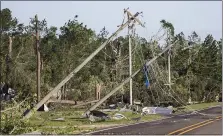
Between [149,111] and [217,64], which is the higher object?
[217,64]

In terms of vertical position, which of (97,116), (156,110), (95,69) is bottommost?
(97,116)

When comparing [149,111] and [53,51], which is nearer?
[149,111]

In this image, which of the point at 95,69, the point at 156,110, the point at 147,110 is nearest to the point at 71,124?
the point at 147,110

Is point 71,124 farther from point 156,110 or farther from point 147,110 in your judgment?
point 156,110

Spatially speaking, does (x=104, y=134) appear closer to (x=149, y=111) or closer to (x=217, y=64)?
(x=149, y=111)

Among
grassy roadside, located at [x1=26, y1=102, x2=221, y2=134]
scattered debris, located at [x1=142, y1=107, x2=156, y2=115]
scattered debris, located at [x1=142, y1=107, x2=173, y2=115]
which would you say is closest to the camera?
grassy roadside, located at [x1=26, y1=102, x2=221, y2=134]

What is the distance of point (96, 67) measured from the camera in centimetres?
4666

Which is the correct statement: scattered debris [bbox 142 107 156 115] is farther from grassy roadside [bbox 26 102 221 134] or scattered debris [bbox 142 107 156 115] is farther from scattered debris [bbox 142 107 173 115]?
grassy roadside [bbox 26 102 221 134]

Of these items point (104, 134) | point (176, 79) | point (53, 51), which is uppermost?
point (53, 51)

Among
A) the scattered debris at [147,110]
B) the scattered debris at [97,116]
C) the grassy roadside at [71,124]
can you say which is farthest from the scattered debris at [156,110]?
the scattered debris at [97,116]

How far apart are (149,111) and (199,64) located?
89.2 ft

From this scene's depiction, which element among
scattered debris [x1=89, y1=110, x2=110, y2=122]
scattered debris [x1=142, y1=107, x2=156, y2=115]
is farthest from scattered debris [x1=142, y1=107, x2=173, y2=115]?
scattered debris [x1=89, y1=110, x2=110, y2=122]

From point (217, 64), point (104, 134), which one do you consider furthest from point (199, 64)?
point (104, 134)

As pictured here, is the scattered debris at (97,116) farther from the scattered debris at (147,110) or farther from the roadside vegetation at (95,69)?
the scattered debris at (147,110)
